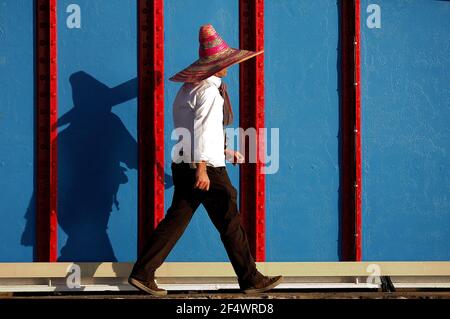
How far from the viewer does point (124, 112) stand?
153 inches

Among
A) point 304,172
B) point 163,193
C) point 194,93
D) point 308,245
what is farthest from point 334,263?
point 194,93

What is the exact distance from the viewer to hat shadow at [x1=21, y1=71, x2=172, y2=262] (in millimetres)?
3873

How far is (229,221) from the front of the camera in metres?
3.52

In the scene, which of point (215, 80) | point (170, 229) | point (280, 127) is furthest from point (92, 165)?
point (280, 127)

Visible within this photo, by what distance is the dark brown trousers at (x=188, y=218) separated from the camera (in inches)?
138

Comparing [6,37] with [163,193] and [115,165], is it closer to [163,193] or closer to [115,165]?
[115,165]

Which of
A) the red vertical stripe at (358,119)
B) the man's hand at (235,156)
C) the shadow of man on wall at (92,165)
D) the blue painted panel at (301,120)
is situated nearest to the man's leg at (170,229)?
the man's hand at (235,156)

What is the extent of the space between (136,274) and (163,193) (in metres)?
0.63

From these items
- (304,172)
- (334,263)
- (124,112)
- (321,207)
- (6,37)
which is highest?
(6,37)

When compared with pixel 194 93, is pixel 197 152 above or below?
below

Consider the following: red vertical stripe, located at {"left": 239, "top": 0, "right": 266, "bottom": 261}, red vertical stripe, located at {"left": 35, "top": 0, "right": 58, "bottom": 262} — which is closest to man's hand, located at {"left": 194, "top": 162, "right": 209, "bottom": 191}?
red vertical stripe, located at {"left": 239, "top": 0, "right": 266, "bottom": 261}

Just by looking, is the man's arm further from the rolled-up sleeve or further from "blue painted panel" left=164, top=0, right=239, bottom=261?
"blue painted panel" left=164, top=0, right=239, bottom=261

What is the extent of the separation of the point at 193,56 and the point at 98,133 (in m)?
0.82

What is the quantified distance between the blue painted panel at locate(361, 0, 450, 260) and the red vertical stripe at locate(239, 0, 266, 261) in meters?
0.70
